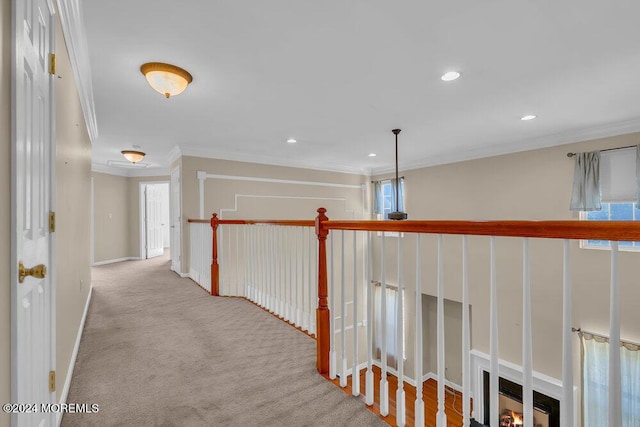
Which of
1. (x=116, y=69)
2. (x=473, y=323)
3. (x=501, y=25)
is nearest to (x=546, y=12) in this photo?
(x=501, y=25)

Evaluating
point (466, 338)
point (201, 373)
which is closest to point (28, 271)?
point (201, 373)

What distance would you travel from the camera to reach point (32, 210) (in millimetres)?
1122

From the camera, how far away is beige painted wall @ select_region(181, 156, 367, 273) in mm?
5188

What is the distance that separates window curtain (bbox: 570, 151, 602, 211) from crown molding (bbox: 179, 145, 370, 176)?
4.25 metres

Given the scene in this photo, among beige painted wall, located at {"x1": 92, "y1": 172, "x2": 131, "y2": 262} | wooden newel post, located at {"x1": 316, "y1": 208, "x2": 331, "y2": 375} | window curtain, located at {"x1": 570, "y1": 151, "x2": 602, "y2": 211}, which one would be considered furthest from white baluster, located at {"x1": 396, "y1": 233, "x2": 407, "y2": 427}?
beige painted wall, located at {"x1": 92, "y1": 172, "x2": 131, "y2": 262}

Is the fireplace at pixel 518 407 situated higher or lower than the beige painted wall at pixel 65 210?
lower

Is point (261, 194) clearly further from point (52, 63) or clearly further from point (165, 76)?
point (52, 63)

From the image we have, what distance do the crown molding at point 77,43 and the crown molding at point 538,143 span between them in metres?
5.53

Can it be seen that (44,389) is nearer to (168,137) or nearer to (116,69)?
(116,69)

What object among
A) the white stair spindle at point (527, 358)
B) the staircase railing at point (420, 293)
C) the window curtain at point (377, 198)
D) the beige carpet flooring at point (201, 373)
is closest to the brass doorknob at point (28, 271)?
the beige carpet flooring at point (201, 373)

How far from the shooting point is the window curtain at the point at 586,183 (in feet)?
13.3

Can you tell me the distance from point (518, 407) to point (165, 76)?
615 cm

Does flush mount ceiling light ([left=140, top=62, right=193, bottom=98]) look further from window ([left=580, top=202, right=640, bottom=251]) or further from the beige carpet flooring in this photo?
window ([left=580, top=202, right=640, bottom=251])

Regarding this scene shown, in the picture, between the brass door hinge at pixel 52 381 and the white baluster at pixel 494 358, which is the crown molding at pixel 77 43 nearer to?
the brass door hinge at pixel 52 381
